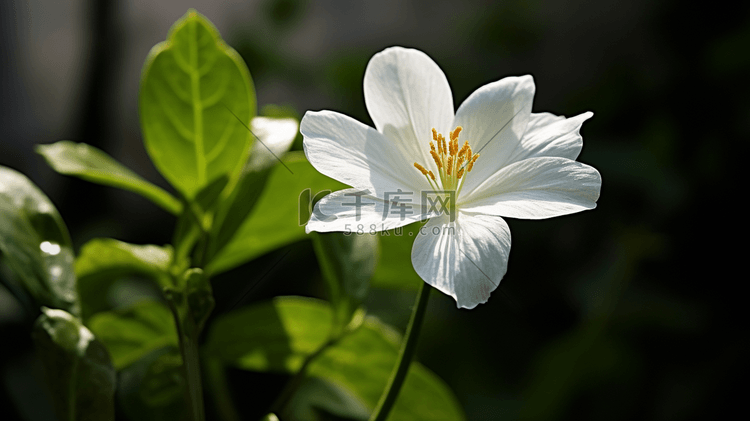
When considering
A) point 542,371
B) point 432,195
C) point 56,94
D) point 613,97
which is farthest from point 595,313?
point 56,94

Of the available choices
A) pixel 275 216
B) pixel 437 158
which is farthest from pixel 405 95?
pixel 275 216

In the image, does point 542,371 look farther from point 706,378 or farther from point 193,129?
point 193,129

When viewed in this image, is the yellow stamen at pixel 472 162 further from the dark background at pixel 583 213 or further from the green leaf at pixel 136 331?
the dark background at pixel 583 213

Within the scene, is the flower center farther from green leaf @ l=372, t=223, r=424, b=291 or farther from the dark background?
the dark background

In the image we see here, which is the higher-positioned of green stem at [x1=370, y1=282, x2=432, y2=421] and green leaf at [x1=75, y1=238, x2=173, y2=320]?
green stem at [x1=370, y1=282, x2=432, y2=421]

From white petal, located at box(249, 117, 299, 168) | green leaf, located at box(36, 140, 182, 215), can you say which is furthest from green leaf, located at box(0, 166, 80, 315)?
white petal, located at box(249, 117, 299, 168)

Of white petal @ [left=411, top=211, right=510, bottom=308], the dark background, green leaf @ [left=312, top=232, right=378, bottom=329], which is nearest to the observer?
white petal @ [left=411, top=211, right=510, bottom=308]
